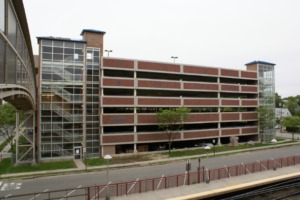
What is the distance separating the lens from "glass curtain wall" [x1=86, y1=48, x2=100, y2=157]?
1581 inches

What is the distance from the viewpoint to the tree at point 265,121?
55750 millimetres

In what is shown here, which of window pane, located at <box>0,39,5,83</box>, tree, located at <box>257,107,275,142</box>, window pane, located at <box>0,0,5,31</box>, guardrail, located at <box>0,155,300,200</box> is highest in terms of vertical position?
window pane, located at <box>0,0,5,31</box>

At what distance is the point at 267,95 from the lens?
193ft

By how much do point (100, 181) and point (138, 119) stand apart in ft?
57.7

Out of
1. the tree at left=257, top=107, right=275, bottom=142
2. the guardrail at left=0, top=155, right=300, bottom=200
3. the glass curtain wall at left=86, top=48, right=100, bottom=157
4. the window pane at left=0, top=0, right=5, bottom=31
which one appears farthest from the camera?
the tree at left=257, top=107, right=275, bottom=142

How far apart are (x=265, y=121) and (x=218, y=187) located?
40624 millimetres

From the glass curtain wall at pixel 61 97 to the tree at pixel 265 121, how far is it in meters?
38.5

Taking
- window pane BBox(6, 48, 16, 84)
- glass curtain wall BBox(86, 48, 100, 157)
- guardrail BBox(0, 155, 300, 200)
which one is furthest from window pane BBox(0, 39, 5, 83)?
glass curtain wall BBox(86, 48, 100, 157)

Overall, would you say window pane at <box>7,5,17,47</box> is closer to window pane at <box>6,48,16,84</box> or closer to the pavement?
window pane at <box>6,48,16,84</box>

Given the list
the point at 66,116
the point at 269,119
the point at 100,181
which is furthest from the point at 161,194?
the point at 269,119

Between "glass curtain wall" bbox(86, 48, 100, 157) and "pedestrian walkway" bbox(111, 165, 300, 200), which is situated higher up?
"glass curtain wall" bbox(86, 48, 100, 157)

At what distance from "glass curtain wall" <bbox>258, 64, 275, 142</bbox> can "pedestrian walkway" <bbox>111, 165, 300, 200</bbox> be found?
33219 millimetres

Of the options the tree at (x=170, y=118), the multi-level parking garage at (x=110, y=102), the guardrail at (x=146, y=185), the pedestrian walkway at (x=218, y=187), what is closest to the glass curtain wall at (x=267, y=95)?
the multi-level parking garage at (x=110, y=102)

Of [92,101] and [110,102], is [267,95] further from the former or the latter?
[92,101]
